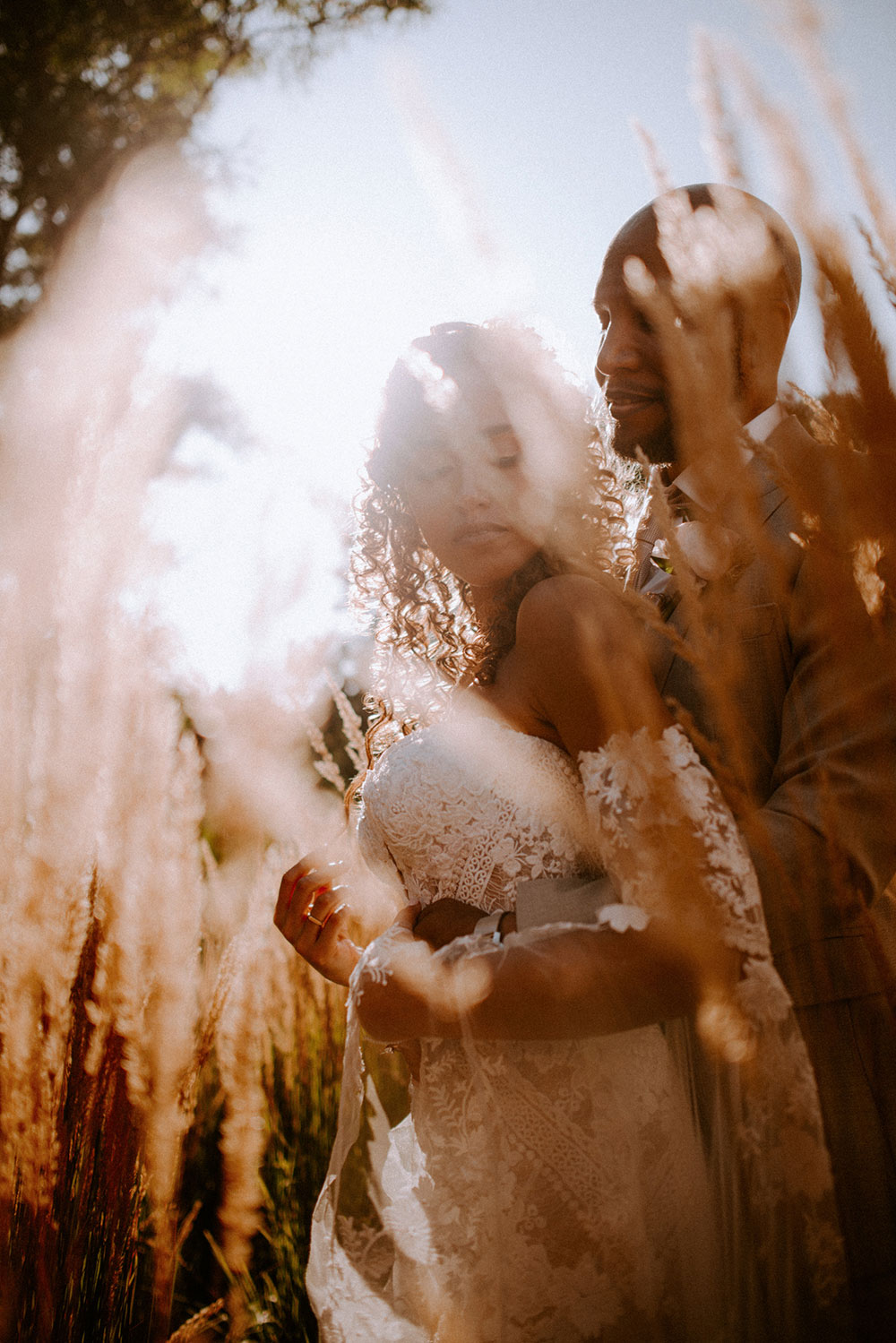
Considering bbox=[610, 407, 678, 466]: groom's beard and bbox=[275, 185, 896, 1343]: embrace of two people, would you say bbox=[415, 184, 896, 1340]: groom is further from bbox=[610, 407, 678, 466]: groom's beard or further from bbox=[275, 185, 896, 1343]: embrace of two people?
bbox=[610, 407, 678, 466]: groom's beard

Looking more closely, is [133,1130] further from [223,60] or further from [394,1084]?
[223,60]

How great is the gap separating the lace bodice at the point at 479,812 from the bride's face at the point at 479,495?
39cm

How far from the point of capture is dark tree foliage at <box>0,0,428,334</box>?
18.5ft

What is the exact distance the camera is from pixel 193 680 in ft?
6.56

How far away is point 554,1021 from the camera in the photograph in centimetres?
108

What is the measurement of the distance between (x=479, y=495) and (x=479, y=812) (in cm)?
69

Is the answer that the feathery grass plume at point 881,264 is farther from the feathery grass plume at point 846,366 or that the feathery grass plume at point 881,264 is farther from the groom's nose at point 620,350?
the groom's nose at point 620,350

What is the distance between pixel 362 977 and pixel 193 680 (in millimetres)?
991

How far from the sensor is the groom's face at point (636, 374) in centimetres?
182

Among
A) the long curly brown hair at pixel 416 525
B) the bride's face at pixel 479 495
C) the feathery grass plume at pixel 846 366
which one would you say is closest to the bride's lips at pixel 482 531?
the bride's face at pixel 479 495

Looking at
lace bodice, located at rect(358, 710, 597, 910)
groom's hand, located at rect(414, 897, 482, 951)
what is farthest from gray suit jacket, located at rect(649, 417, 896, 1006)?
groom's hand, located at rect(414, 897, 482, 951)

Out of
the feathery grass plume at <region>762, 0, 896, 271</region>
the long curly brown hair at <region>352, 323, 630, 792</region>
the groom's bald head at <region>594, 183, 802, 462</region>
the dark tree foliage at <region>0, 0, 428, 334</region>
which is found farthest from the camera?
the dark tree foliage at <region>0, 0, 428, 334</region>

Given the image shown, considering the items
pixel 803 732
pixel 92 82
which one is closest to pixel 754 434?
pixel 803 732

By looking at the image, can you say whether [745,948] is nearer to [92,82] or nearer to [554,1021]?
[554,1021]
